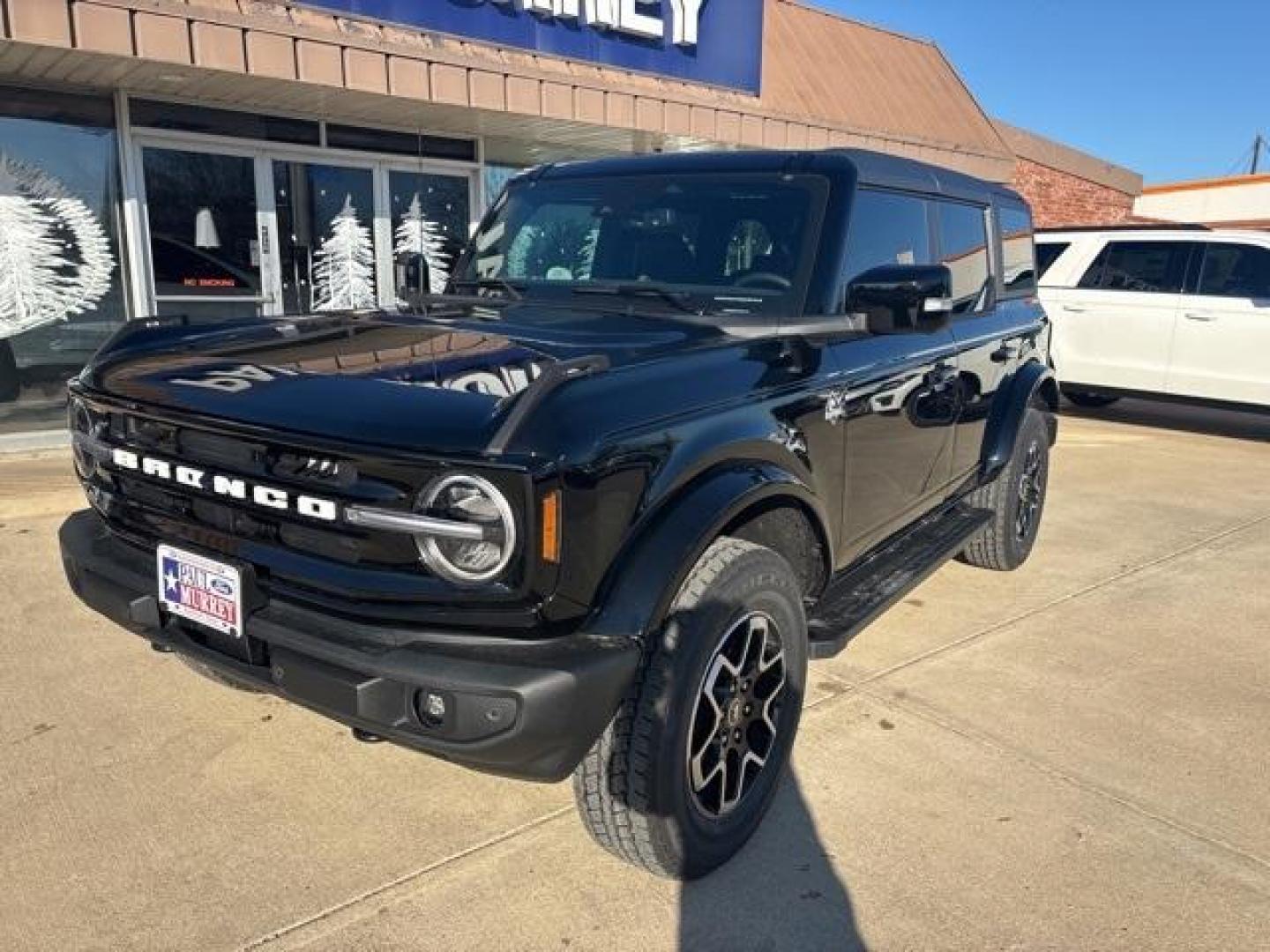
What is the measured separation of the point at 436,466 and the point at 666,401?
61 cm

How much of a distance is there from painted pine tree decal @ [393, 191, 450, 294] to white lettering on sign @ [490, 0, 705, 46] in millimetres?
2176

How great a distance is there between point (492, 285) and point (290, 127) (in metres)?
6.01

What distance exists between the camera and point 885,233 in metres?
3.54

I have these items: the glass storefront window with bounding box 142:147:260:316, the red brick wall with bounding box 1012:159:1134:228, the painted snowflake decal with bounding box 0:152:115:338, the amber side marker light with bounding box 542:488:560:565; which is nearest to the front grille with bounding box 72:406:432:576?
the amber side marker light with bounding box 542:488:560:565

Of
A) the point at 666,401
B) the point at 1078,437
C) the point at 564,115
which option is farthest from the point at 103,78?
the point at 1078,437

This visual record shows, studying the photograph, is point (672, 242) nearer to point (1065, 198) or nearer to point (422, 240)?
point (422, 240)

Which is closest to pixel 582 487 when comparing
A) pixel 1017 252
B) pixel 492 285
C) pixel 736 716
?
pixel 736 716

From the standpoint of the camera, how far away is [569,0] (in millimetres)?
8531

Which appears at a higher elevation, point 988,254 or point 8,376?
point 988,254

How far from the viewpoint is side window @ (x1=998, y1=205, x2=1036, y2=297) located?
16.1 feet

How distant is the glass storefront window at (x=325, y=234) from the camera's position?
8773 millimetres

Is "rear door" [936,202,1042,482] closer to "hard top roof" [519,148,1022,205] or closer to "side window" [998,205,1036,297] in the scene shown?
"side window" [998,205,1036,297]

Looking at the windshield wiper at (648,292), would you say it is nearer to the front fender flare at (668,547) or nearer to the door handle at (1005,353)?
the front fender flare at (668,547)

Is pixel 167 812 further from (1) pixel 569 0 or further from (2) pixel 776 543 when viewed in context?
(1) pixel 569 0
